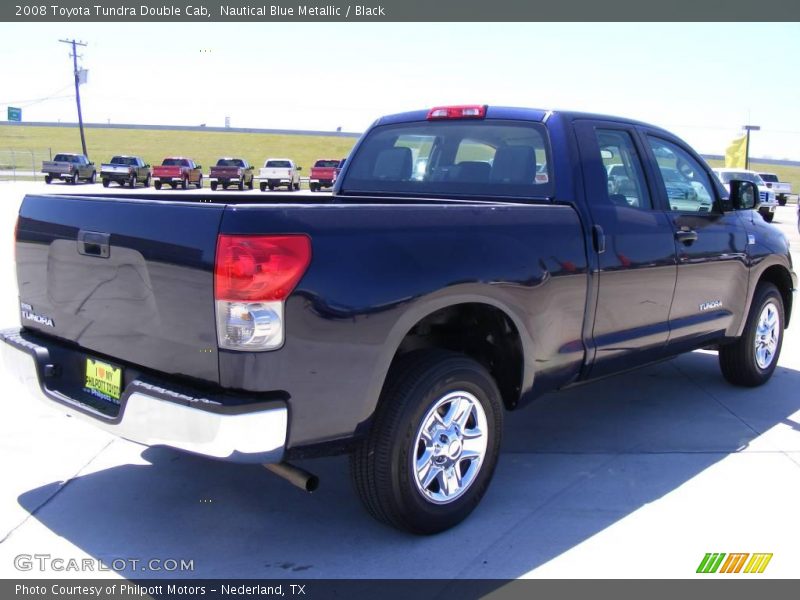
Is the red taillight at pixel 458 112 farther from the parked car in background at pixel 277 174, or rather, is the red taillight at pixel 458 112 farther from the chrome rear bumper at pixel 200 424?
the parked car in background at pixel 277 174

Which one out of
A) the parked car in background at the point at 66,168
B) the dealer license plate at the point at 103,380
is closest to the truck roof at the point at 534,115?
the dealer license plate at the point at 103,380

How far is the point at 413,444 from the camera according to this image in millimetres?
3119

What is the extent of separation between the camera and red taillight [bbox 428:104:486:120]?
4.57m

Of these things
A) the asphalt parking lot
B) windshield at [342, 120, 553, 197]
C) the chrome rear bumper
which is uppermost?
windshield at [342, 120, 553, 197]

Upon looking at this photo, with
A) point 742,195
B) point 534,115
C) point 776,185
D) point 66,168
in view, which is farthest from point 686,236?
point 66,168

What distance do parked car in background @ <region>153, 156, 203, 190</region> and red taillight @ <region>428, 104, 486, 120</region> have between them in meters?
36.8

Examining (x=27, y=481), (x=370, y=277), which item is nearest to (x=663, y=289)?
(x=370, y=277)

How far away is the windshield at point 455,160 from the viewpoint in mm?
4223

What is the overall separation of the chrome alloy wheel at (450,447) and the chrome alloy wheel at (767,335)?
313 cm

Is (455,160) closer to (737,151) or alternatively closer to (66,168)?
(737,151)

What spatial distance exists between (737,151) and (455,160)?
37175mm

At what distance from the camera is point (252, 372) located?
264 cm

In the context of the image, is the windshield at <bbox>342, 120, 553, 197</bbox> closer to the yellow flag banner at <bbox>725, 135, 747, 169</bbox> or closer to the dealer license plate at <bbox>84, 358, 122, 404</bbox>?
the dealer license plate at <bbox>84, 358, 122, 404</bbox>

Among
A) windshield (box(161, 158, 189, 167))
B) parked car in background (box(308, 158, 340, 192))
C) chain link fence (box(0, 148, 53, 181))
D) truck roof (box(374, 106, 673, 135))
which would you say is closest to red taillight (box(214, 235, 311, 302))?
truck roof (box(374, 106, 673, 135))
